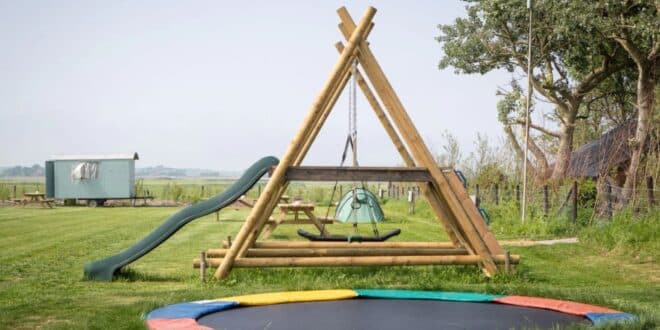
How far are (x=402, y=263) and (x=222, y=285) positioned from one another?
189cm

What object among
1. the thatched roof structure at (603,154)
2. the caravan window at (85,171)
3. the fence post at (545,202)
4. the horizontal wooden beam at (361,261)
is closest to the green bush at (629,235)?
the horizontal wooden beam at (361,261)

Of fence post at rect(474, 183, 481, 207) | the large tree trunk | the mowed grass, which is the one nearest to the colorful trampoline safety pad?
the mowed grass

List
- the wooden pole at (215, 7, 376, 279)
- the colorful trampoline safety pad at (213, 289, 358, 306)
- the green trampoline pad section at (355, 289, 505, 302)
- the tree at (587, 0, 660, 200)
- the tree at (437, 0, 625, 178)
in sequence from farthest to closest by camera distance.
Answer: the tree at (437, 0, 625, 178), the tree at (587, 0, 660, 200), the wooden pole at (215, 7, 376, 279), the green trampoline pad section at (355, 289, 505, 302), the colorful trampoline safety pad at (213, 289, 358, 306)

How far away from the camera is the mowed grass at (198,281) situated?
22.0 ft

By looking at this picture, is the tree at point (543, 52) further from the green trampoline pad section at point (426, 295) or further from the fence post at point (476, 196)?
the green trampoline pad section at point (426, 295)

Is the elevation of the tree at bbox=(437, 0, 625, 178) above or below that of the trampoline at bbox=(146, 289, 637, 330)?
above

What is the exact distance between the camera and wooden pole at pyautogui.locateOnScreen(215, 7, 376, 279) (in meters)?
8.26

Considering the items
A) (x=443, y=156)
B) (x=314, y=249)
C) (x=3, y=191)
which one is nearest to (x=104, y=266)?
(x=314, y=249)

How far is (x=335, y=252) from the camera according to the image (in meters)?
8.98

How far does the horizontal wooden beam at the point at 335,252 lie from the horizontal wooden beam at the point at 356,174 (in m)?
0.90

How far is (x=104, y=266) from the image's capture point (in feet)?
29.1

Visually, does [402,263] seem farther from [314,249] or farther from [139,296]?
[139,296]

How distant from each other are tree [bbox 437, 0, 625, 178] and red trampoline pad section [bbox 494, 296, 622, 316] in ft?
49.6

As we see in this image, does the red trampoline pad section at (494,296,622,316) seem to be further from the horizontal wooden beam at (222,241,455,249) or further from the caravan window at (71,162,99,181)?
the caravan window at (71,162,99,181)
